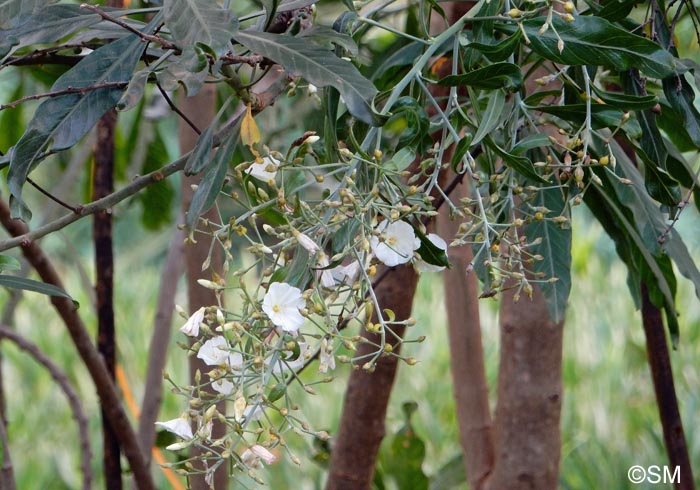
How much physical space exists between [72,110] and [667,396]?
2.51 ft

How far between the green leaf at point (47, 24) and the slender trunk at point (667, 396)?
0.71m

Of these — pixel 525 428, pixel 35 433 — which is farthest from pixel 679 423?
pixel 35 433

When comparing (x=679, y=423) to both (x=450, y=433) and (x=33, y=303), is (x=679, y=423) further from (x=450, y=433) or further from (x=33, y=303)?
(x=33, y=303)

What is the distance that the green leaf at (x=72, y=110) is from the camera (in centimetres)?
44

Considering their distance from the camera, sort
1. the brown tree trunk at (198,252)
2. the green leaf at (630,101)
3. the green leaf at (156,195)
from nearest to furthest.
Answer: the green leaf at (630,101) < the brown tree trunk at (198,252) < the green leaf at (156,195)

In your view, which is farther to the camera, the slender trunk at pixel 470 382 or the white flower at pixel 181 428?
the slender trunk at pixel 470 382

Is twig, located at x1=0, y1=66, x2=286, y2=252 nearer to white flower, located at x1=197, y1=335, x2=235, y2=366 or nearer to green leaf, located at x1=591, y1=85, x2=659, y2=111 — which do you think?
white flower, located at x1=197, y1=335, x2=235, y2=366

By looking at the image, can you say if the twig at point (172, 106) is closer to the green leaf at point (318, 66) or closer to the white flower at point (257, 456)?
the green leaf at point (318, 66)

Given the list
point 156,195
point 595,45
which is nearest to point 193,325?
point 595,45

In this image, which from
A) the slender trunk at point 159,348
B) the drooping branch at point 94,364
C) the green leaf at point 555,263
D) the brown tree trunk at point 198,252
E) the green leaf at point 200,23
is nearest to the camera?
the green leaf at point 200,23

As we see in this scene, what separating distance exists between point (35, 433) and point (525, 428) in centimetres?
150

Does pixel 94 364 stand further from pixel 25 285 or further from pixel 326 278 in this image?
pixel 326 278

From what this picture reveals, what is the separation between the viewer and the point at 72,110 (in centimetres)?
47

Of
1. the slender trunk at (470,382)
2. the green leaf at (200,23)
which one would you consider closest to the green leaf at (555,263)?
the green leaf at (200,23)
